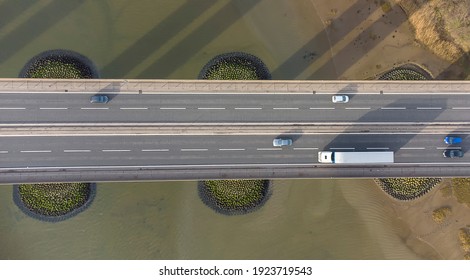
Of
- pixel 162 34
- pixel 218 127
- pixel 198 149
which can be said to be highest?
pixel 162 34

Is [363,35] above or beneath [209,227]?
above

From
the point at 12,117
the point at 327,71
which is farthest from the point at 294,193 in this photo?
the point at 12,117

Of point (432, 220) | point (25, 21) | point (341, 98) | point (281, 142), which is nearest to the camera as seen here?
point (281, 142)

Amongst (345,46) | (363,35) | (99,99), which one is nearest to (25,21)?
(99,99)

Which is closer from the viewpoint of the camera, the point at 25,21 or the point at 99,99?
the point at 99,99

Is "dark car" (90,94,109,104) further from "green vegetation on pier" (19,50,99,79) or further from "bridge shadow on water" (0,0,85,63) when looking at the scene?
"bridge shadow on water" (0,0,85,63)

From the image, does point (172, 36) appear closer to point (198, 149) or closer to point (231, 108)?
point (231, 108)

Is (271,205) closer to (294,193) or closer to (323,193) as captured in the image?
(294,193)

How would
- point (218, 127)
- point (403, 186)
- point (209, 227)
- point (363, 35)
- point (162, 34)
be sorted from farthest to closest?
point (403, 186)
point (363, 35)
point (209, 227)
point (162, 34)
point (218, 127)
